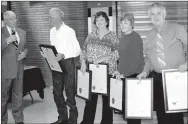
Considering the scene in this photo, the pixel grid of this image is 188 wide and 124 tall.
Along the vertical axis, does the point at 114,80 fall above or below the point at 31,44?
below

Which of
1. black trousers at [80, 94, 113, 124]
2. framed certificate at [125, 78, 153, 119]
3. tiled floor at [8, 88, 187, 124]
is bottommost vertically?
tiled floor at [8, 88, 187, 124]

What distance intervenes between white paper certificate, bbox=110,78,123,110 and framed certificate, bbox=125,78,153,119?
0.11m

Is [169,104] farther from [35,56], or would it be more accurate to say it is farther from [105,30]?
[35,56]

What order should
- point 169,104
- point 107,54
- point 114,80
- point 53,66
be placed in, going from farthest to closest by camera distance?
point 53,66 → point 107,54 → point 114,80 → point 169,104

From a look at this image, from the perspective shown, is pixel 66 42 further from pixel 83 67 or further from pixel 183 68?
pixel 183 68

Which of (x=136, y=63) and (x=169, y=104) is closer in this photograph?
(x=169, y=104)

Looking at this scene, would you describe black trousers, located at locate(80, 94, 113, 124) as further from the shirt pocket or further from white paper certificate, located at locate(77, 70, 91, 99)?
the shirt pocket

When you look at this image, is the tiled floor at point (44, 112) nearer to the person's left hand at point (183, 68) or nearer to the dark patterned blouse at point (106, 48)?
the dark patterned blouse at point (106, 48)

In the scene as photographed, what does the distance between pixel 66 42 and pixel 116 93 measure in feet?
3.16

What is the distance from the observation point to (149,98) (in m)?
2.17

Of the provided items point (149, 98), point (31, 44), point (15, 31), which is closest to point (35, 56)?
point (31, 44)

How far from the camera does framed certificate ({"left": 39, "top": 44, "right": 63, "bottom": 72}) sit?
290cm

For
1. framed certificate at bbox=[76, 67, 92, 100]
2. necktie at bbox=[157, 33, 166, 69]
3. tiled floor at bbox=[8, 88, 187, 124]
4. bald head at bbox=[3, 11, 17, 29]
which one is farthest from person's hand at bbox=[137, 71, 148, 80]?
bald head at bbox=[3, 11, 17, 29]

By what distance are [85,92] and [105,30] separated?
0.68 m
